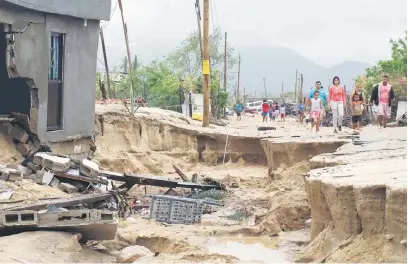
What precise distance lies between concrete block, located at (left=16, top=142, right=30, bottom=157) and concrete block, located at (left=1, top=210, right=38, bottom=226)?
5.89 metres

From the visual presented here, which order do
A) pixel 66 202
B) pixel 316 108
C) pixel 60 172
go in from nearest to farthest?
pixel 66 202, pixel 60 172, pixel 316 108

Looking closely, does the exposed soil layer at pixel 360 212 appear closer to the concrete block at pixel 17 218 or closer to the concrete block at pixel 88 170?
the concrete block at pixel 17 218

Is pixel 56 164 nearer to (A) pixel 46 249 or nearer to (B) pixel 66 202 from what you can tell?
(B) pixel 66 202

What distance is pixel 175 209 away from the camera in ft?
45.2

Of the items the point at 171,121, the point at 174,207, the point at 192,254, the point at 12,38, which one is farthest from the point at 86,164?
the point at 171,121

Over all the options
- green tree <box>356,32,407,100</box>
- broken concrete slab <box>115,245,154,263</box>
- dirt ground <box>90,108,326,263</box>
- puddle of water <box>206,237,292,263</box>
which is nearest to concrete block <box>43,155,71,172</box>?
dirt ground <box>90,108,326,263</box>

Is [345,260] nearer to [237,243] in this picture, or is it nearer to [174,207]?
[237,243]

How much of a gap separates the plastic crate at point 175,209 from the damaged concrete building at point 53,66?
11.2ft

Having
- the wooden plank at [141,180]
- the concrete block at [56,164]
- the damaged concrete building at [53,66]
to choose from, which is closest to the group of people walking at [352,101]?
the wooden plank at [141,180]

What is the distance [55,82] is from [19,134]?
1666 mm

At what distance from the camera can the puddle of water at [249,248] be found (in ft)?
35.2

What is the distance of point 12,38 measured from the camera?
48.9 feet

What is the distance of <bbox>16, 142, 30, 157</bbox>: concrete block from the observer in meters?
15.3

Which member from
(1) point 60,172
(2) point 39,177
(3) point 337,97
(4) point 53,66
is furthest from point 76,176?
(3) point 337,97
